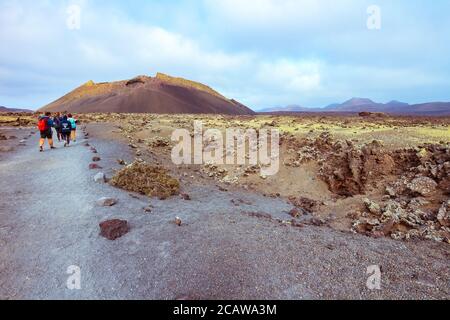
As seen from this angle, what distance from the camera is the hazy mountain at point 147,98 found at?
2550 inches

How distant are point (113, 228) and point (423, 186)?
796 centimetres

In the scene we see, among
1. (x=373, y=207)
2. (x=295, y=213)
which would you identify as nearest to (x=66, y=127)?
(x=295, y=213)

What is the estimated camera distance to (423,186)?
8445 millimetres

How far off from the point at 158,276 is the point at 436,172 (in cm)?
840

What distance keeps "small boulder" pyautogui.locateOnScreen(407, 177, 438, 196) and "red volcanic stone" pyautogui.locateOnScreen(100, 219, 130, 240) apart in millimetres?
7524

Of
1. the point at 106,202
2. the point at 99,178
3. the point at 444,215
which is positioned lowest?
the point at 444,215

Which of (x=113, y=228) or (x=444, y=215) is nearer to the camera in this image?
(x=113, y=228)

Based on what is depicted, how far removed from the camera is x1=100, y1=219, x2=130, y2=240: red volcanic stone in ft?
16.4

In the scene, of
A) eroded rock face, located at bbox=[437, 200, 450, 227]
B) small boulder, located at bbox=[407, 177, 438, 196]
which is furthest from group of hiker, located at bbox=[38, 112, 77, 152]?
eroded rock face, located at bbox=[437, 200, 450, 227]

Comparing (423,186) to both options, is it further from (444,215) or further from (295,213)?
(295,213)

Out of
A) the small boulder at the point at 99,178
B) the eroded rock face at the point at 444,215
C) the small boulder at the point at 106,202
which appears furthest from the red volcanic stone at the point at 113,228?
the eroded rock face at the point at 444,215

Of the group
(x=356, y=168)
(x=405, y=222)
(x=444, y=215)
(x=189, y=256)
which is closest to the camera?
(x=189, y=256)

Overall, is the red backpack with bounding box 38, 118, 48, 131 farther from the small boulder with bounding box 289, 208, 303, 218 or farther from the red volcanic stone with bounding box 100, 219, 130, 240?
the small boulder with bounding box 289, 208, 303, 218

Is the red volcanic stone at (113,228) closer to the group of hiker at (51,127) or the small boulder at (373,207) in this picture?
the small boulder at (373,207)
